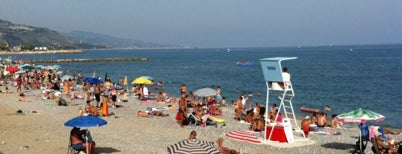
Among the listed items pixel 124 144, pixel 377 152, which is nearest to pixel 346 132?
pixel 377 152

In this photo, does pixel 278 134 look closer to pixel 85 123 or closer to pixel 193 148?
pixel 193 148

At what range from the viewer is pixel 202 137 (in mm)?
18500

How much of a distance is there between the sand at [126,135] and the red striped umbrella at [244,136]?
0.99 ft

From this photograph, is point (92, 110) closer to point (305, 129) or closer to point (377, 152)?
point (305, 129)

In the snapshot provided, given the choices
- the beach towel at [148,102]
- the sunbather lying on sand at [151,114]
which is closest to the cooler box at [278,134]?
the sunbather lying on sand at [151,114]

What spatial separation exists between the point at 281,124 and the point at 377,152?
11.6ft

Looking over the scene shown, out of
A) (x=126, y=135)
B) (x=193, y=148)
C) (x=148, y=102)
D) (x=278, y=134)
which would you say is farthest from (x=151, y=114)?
(x=193, y=148)

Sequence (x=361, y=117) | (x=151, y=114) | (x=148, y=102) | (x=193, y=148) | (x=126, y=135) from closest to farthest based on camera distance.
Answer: (x=193, y=148) → (x=361, y=117) → (x=126, y=135) → (x=151, y=114) → (x=148, y=102)

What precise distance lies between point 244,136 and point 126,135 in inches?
174

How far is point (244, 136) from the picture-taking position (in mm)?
17906

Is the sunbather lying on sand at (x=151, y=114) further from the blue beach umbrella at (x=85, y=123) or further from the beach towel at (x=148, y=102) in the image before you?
the blue beach umbrella at (x=85, y=123)

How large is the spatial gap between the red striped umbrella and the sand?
303mm

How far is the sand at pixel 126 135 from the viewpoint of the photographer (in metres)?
16.1

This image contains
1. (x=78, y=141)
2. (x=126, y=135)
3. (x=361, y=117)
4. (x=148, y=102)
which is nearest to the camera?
(x=78, y=141)
